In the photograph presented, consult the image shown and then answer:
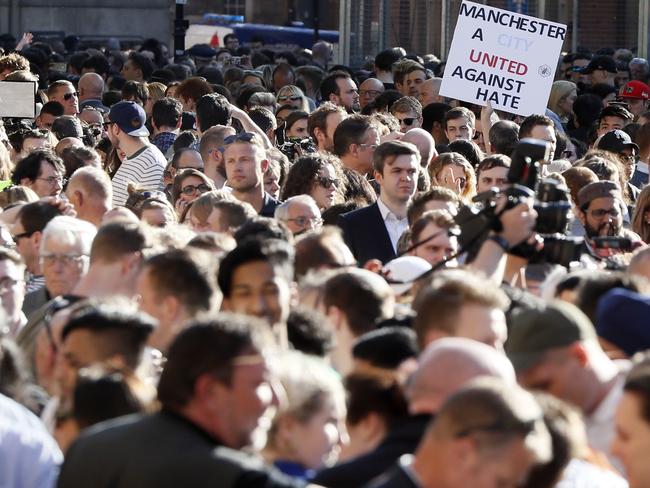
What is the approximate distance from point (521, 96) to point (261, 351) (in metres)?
9.33

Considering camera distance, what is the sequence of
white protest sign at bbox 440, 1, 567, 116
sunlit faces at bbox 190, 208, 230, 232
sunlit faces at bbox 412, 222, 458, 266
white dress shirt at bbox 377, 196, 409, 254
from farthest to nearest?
white protest sign at bbox 440, 1, 567, 116, white dress shirt at bbox 377, 196, 409, 254, sunlit faces at bbox 190, 208, 230, 232, sunlit faces at bbox 412, 222, 458, 266

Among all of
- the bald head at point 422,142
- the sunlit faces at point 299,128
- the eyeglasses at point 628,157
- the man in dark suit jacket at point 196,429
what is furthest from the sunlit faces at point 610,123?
the man in dark suit jacket at point 196,429

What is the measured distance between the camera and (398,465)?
457 cm

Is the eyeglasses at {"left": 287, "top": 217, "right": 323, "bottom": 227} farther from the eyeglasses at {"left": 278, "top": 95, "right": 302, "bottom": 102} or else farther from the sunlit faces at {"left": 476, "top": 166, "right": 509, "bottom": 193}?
the eyeglasses at {"left": 278, "top": 95, "right": 302, "bottom": 102}

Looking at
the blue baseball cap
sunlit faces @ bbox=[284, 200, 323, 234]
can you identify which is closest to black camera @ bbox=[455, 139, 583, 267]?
the blue baseball cap

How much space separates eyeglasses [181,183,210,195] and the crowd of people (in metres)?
0.02

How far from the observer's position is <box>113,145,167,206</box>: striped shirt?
11979 mm

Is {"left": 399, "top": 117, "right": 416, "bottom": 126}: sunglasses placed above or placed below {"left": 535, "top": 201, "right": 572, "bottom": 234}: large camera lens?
below

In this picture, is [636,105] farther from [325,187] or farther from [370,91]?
[325,187]

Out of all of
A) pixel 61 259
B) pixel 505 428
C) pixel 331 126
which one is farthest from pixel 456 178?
pixel 505 428

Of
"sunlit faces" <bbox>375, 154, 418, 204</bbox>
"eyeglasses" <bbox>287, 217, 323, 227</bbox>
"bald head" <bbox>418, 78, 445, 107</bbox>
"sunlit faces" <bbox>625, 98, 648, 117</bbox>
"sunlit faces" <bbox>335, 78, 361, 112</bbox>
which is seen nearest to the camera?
"eyeglasses" <bbox>287, 217, 323, 227</bbox>

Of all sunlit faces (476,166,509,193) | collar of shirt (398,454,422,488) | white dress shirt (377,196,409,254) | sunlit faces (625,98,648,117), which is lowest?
sunlit faces (625,98,648,117)

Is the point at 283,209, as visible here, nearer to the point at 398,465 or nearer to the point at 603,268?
the point at 603,268

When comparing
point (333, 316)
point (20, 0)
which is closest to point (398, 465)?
point (333, 316)
